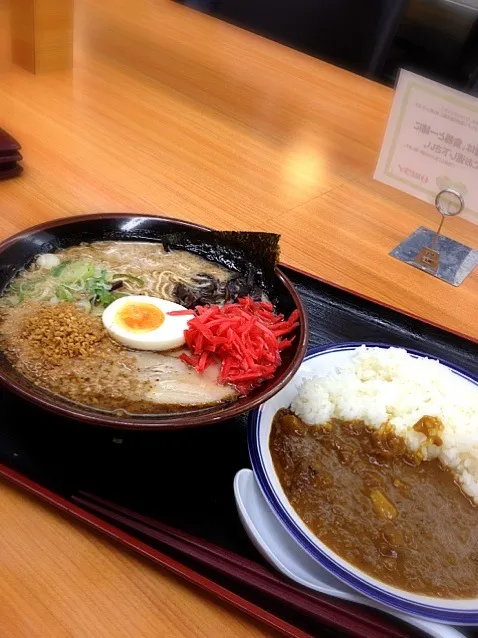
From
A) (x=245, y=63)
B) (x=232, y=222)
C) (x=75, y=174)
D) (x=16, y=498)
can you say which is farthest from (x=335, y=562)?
(x=245, y=63)

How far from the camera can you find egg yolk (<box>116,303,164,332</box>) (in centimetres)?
116

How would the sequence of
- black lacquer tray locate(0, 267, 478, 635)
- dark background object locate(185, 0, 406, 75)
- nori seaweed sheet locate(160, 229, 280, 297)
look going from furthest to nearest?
dark background object locate(185, 0, 406, 75) < nori seaweed sheet locate(160, 229, 280, 297) < black lacquer tray locate(0, 267, 478, 635)

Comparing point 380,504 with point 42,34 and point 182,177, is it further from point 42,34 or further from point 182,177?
point 42,34

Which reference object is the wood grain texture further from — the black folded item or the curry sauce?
the curry sauce

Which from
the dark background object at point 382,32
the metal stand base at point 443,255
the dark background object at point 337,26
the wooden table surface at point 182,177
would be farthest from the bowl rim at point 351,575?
the dark background object at point 337,26

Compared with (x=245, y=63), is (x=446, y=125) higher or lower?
higher

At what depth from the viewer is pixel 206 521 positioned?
991mm

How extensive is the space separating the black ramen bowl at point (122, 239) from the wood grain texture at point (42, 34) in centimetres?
122

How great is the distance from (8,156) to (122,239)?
583mm

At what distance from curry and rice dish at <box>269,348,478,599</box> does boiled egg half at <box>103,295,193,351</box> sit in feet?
0.79

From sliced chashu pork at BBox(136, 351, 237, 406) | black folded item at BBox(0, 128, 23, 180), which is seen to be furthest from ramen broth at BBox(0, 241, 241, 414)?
black folded item at BBox(0, 128, 23, 180)

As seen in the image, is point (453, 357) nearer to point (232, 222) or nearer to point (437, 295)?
point (437, 295)

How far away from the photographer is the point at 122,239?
1.37m

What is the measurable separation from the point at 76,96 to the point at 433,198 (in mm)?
1267
